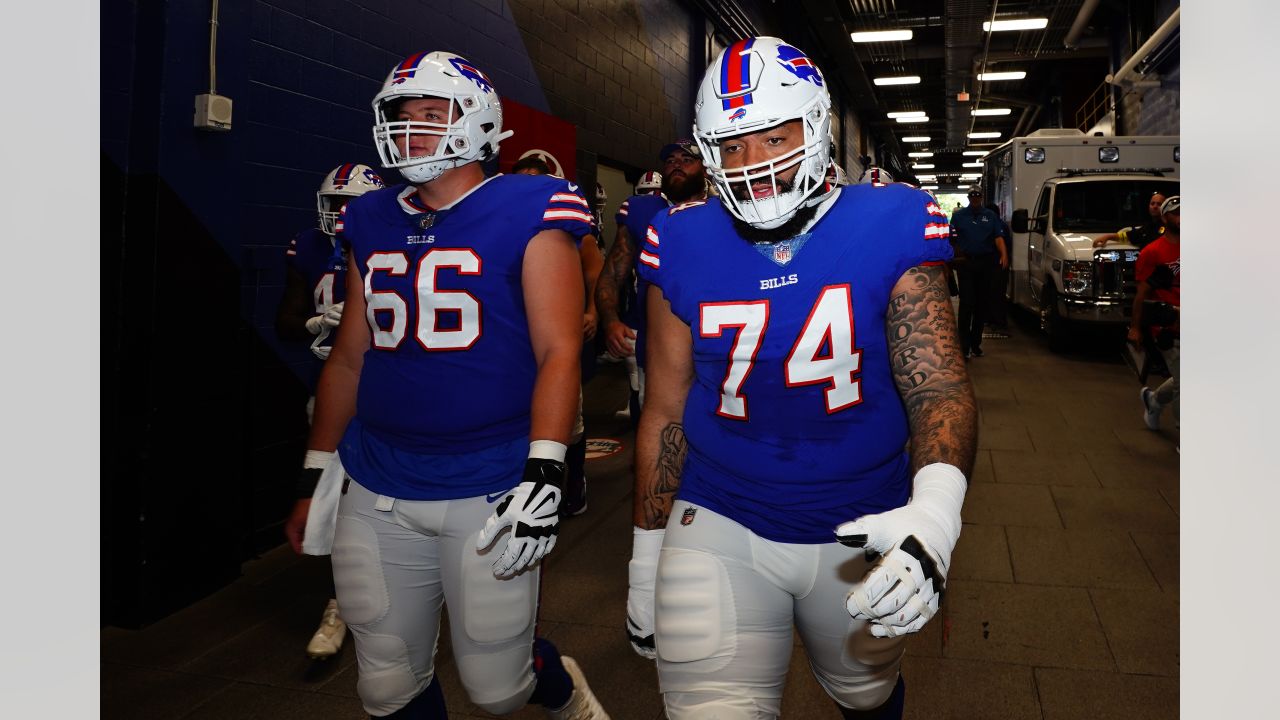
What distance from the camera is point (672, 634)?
6.66 feet

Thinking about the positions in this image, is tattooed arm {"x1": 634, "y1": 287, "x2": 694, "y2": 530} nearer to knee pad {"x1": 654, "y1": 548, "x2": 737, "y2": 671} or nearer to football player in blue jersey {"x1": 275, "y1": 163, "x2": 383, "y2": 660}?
knee pad {"x1": 654, "y1": 548, "x2": 737, "y2": 671}

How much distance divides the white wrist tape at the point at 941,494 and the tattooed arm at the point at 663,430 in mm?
671

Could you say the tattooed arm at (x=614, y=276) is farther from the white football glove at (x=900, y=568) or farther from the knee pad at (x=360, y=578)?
the white football glove at (x=900, y=568)

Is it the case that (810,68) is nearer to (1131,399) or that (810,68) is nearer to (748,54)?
(748,54)

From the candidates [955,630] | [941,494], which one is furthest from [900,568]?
[955,630]

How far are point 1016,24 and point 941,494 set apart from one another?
19947 mm

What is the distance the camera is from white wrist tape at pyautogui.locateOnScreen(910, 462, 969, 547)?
5.51ft

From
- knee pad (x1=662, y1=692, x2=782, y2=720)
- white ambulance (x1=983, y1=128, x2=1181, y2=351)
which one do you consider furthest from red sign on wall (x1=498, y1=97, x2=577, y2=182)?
white ambulance (x1=983, y1=128, x2=1181, y2=351)

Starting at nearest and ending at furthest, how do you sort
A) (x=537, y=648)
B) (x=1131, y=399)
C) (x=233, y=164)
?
1. (x=537, y=648)
2. (x=233, y=164)
3. (x=1131, y=399)

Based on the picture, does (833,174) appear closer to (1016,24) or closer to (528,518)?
(528,518)

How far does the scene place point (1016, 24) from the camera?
62.5 ft

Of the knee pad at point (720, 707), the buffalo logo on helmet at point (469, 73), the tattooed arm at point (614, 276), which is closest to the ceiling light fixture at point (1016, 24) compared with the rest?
the tattooed arm at point (614, 276)

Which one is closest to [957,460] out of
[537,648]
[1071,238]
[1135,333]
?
[537,648]

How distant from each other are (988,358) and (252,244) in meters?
10.5
